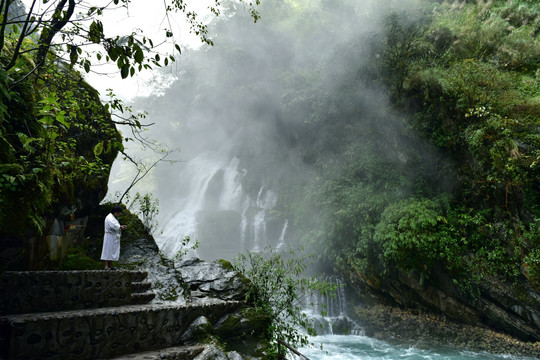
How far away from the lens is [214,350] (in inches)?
116

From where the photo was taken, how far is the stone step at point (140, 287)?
4143 mm

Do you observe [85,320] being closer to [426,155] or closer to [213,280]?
[213,280]

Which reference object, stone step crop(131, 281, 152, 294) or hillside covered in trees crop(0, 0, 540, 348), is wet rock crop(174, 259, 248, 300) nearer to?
stone step crop(131, 281, 152, 294)

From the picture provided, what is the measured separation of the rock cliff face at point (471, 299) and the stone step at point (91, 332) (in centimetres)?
742

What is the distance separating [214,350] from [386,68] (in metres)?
12.0

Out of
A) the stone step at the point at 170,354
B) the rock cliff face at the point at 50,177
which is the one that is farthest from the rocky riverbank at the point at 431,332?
the rock cliff face at the point at 50,177

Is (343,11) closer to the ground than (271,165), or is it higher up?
higher up

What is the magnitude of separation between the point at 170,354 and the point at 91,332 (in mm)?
849

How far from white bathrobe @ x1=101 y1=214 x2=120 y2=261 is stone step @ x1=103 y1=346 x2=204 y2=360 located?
8.44 feet

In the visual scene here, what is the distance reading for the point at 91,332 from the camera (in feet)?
8.86

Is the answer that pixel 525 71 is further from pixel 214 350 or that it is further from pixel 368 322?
pixel 214 350

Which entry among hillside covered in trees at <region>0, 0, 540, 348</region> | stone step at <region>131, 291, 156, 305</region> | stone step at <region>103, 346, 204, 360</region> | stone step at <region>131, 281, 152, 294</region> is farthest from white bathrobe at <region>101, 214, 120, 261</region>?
stone step at <region>103, 346, 204, 360</region>

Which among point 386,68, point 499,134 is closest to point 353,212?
point 499,134

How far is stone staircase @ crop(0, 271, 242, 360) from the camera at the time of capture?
7.95 ft
